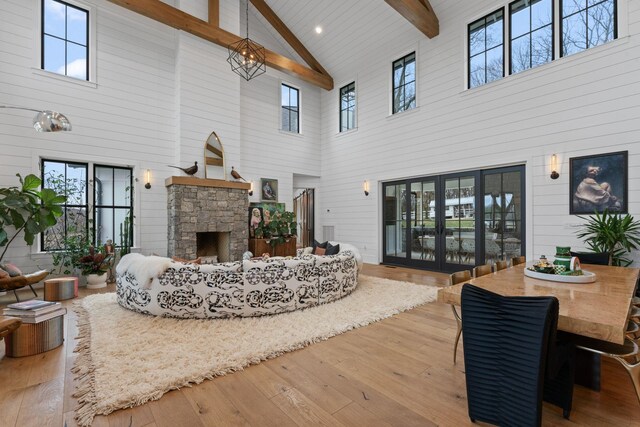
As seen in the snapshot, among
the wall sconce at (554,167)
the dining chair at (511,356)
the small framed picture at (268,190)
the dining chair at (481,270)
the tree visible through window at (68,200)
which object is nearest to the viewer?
the dining chair at (511,356)

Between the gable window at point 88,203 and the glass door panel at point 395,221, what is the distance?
588cm

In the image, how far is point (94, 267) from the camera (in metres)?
5.35

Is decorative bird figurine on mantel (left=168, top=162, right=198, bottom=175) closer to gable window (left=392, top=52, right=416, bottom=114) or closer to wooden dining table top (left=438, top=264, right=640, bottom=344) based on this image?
gable window (left=392, top=52, right=416, bottom=114)

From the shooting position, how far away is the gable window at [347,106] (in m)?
8.72

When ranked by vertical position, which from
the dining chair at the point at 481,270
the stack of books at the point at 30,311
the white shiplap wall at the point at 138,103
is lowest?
the stack of books at the point at 30,311

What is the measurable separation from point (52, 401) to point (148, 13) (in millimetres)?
6709

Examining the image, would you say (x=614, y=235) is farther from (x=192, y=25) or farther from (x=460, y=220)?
(x=192, y=25)

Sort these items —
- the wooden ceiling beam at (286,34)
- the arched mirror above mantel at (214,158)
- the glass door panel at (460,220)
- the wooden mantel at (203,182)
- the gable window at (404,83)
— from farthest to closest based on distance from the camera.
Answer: the wooden ceiling beam at (286,34) → the gable window at (404,83) → the arched mirror above mantel at (214,158) → the wooden mantel at (203,182) → the glass door panel at (460,220)

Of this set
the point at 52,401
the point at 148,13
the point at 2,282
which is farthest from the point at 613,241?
the point at 148,13

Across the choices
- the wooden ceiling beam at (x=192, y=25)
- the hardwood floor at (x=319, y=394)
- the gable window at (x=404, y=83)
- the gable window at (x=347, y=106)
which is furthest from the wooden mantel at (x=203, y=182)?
the gable window at (x=404, y=83)

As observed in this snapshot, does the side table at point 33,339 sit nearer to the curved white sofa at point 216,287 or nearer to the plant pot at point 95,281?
the curved white sofa at point 216,287

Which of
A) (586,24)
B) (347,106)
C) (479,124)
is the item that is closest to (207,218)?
(347,106)

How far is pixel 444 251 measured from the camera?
21.6ft

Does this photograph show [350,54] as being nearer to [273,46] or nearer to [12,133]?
[273,46]
